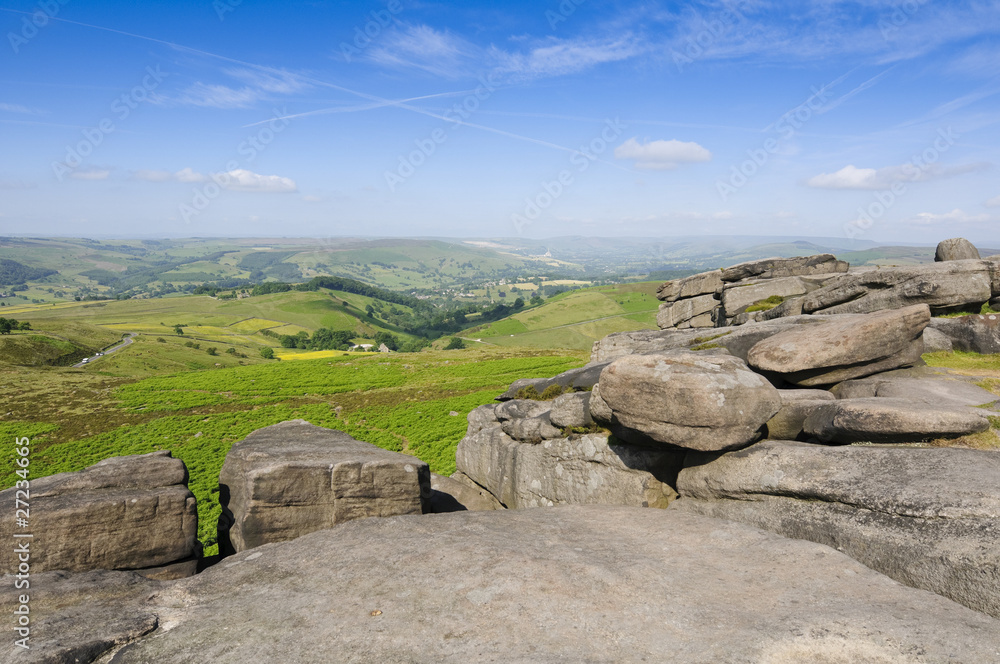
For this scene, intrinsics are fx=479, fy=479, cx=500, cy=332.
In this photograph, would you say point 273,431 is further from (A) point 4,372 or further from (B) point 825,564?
(A) point 4,372

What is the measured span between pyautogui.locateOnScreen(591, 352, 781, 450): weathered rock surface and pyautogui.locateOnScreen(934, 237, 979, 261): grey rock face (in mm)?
26015

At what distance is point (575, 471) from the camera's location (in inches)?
696

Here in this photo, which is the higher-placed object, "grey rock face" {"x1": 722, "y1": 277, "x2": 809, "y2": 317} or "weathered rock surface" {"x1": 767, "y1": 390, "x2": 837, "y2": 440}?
"grey rock face" {"x1": 722, "y1": 277, "x2": 809, "y2": 317}

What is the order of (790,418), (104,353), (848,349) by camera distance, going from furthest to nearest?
1. (104,353)
2. (848,349)
3. (790,418)

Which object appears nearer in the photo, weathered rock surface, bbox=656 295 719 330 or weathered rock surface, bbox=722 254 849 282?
weathered rock surface, bbox=722 254 849 282

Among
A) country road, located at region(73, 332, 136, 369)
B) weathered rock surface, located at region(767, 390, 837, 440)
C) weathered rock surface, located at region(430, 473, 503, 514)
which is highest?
weathered rock surface, located at region(767, 390, 837, 440)

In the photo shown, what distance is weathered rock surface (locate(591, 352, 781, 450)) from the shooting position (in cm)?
1315

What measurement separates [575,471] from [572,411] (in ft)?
7.26

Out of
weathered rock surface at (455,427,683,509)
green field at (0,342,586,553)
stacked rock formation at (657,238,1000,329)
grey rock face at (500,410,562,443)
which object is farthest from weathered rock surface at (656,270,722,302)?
weathered rock surface at (455,427,683,509)

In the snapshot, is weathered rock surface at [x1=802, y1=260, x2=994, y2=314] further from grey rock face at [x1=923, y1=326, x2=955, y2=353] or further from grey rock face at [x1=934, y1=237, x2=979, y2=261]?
grey rock face at [x1=934, y1=237, x2=979, y2=261]

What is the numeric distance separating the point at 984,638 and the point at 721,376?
24.2ft

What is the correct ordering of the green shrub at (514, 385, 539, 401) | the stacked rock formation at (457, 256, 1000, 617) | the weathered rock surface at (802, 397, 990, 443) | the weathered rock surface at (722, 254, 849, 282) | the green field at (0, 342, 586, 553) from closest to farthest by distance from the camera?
the stacked rock formation at (457, 256, 1000, 617)
the weathered rock surface at (802, 397, 990, 443)
the green shrub at (514, 385, 539, 401)
the weathered rock surface at (722, 254, 849, 282)
the green field at (0, 342, 586, 553)

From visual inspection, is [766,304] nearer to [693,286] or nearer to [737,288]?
[737,288]

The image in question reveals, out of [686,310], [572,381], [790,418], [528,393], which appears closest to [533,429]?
[572,381]
